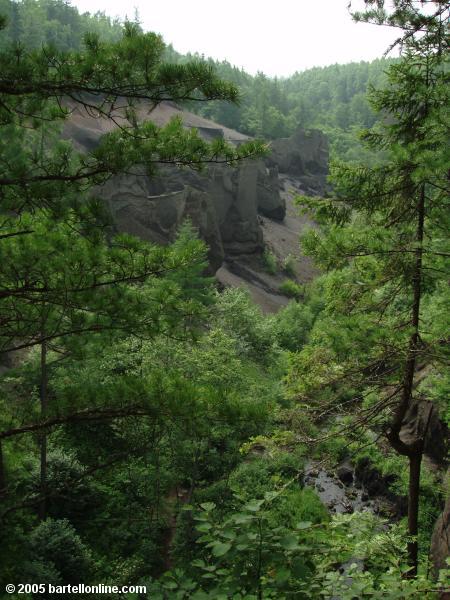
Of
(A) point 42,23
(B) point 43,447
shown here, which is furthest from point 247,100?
(B) point 43,447

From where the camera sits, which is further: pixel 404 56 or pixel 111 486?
pixel 111 486

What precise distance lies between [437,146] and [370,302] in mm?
2789

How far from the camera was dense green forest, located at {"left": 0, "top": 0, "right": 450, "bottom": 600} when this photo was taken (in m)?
5.20

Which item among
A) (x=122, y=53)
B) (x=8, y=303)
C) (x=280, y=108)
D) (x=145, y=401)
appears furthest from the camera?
Answer: (x=280, y=108)

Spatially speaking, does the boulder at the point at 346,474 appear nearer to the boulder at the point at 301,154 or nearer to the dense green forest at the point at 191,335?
the dense green forest at the point at 191,335

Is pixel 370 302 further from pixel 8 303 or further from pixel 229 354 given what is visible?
pixel 229 354

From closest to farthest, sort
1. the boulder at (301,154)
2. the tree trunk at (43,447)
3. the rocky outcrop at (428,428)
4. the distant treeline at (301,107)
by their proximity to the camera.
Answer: the tree trunk at (43,447)
the rocky outcrop at (428,428)
the boulder at (301,154)
the distant treeline at (301,107)

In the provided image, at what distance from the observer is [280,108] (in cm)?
10612

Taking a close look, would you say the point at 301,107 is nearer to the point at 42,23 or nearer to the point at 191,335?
the point at 42,23

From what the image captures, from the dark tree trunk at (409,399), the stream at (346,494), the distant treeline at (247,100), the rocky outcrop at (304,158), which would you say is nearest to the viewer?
the dark tree trunk at (409,399)

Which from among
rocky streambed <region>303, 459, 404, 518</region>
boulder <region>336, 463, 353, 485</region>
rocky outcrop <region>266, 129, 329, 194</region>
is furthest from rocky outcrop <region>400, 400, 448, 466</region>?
rocky outcrop <region>266, 129, 329, 194</region>

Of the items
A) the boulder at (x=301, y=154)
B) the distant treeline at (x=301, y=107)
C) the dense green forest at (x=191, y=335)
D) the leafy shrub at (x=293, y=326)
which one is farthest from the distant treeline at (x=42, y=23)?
the dense green forest at (x=191, y=335)

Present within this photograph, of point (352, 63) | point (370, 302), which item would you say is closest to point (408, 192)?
point (370, 302)

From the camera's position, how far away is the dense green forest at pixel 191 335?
5199 millimetres
